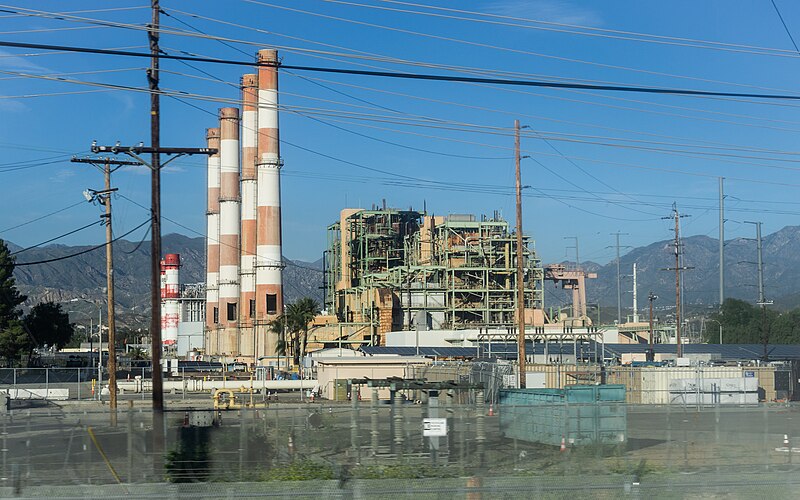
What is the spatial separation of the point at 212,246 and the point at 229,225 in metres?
12.7

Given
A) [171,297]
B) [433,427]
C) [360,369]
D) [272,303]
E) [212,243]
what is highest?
[212,243]

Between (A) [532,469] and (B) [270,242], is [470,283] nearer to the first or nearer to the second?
(B) [270,242]

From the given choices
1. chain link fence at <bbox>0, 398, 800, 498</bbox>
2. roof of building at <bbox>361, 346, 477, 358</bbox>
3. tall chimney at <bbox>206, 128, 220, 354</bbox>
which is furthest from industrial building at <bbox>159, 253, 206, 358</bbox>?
chain link fence at <bbox>0, 398, 800, 498</bbox>

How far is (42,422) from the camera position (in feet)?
69.5

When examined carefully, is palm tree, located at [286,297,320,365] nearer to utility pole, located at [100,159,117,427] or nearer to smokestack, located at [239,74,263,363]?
smokestack, located at [239,74,263,363]

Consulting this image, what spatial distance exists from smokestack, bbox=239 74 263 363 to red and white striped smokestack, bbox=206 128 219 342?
18.6 metres

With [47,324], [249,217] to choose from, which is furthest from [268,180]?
[47,324]

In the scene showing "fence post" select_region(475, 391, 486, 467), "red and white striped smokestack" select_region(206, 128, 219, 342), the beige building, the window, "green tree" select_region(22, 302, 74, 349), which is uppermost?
"red and white striped smokestack" select_region(206, 128, 219, 342)

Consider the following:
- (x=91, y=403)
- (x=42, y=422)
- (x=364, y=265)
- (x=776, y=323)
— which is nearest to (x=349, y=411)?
(x=42, y=422)

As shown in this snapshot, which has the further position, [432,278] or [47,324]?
[47,324]

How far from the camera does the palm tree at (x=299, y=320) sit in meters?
93.7

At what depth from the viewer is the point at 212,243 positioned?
124 meters

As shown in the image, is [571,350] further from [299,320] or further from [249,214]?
[249,214]

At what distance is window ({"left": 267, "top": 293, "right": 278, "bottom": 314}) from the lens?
3954 inches
